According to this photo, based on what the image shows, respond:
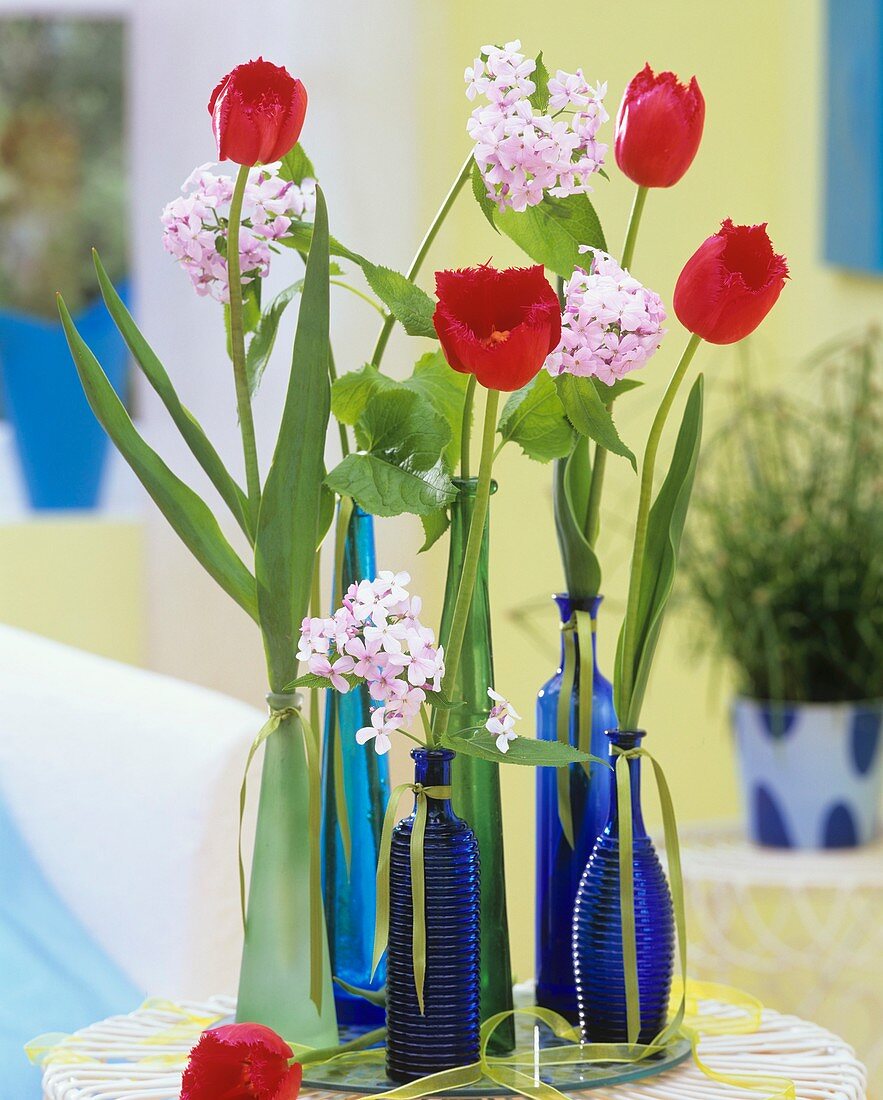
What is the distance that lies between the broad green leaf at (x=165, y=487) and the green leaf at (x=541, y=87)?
25cm

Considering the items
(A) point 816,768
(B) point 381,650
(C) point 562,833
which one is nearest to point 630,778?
(C) point 562,833

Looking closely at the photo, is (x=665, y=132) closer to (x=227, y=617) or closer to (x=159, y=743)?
(x=159, y=743)

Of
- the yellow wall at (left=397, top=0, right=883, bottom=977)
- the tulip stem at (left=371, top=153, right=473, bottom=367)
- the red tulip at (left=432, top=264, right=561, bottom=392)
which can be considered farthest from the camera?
the yellow wall at (left=397, top=0, right=883, bottom=977)

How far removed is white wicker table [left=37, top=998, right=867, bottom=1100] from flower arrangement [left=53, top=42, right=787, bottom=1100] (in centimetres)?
8

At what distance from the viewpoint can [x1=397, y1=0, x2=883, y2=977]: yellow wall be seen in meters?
2.02

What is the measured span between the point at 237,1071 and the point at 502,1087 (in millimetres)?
149

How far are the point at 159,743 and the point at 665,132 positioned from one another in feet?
1.97

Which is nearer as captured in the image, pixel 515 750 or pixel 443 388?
pixel 515 750

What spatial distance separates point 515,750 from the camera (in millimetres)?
711

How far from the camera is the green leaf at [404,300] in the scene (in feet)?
2.46

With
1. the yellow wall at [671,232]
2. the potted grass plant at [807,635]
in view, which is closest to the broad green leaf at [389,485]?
the potted grass plant at [807,635]

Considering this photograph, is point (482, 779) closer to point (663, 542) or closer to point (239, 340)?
point (663, 542)

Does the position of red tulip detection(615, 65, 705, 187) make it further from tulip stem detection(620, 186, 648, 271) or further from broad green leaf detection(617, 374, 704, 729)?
broad green leaf detection(617, 374, 704, 729)

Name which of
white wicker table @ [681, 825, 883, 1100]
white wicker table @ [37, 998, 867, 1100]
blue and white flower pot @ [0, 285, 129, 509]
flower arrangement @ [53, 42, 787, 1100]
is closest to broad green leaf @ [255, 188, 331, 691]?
flower arrangement @ [53, 42, 787, 1100]
